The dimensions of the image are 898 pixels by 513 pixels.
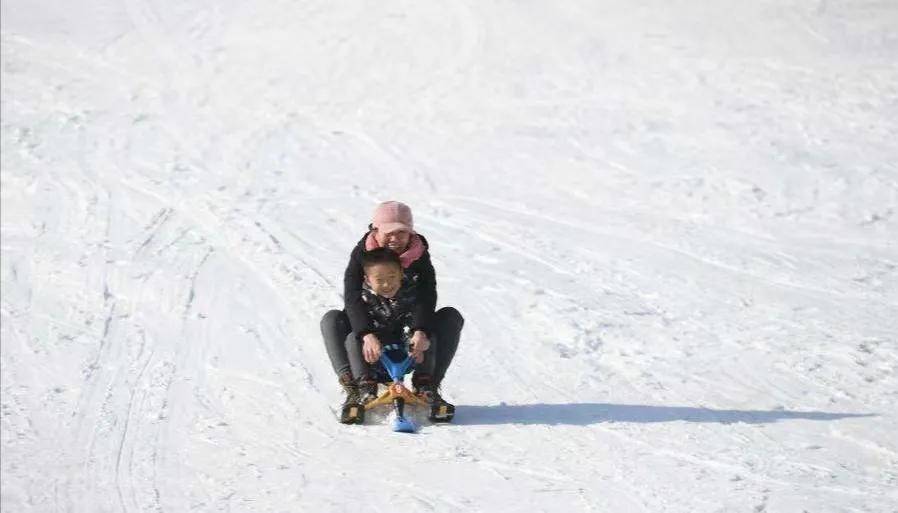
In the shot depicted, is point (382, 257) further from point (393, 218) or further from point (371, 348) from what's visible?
A: point (371, 348)

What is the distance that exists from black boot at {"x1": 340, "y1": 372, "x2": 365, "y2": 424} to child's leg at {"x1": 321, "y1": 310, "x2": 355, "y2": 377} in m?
0.04

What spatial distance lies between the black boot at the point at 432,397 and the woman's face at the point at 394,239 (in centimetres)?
70

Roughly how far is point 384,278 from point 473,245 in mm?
A: 3961

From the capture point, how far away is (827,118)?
13.3 metres

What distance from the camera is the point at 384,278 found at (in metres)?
6.80

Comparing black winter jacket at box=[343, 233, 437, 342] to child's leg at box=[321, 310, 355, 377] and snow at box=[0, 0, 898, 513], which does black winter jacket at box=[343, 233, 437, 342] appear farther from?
snow at box=[0, 0, 898, 513]

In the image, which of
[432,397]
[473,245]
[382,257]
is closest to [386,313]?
[382,257]

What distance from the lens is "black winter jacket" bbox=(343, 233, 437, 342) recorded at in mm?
6898

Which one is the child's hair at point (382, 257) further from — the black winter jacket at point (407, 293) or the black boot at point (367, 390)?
the black boot at point (367, 390)

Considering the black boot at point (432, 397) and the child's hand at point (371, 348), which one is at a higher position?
the child's hand at point (371, 348)

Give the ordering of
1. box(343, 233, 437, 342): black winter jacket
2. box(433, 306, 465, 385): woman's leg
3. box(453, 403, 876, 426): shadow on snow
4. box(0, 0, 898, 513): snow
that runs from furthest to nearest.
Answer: box(453, 403, 876, 426): shadow on snow → box(433, 306, 465, 385): woman's leg → box(343, 233, 437, 342): black winter jacket → box(0, 0, 898, 513): snow

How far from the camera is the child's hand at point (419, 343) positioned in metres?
6.80

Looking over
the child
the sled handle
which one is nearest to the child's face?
the child

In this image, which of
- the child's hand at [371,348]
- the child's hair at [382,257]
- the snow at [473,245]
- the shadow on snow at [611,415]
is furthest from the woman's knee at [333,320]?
the shadow on snow at [611,415]
